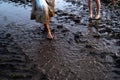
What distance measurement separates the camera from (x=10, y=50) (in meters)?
6.27

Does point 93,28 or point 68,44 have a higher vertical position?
point 93,28

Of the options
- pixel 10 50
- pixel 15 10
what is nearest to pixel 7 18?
pixel 15 10

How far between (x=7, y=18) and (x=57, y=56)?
311cm

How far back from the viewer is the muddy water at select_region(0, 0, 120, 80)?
537 cm

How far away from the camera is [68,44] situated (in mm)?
6633

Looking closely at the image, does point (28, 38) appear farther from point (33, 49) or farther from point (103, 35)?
point (103, 35)

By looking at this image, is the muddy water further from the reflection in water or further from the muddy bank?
the muddy bank

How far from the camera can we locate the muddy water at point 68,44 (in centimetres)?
537

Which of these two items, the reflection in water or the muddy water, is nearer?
the muddy water

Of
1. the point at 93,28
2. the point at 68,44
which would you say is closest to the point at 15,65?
the point at 68,44

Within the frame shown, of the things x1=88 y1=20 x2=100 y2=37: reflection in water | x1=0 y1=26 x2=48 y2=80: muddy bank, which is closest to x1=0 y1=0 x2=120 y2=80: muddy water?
x1=88 y1=20 x2=100 y2=37: reflection in water

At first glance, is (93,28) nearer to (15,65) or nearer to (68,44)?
(68,44)

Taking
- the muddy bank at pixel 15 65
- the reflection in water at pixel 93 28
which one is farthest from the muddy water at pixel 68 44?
the muddy bank at pixel 15 65

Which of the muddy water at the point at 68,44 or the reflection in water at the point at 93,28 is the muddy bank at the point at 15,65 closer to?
the muddy water at the point at 68,44
